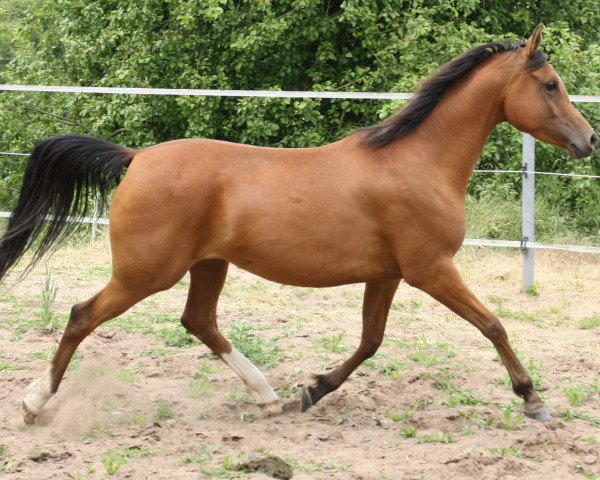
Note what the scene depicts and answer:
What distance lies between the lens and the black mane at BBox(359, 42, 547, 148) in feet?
15.5

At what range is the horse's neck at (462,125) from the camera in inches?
185

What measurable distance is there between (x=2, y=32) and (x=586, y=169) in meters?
10.2

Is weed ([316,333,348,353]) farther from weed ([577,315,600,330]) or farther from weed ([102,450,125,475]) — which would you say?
weed ([102,450,125,475])

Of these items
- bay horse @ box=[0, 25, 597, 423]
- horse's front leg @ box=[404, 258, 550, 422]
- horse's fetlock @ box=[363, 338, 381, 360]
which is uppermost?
Result: bay horse @ box=[0, 25, 597, 423]

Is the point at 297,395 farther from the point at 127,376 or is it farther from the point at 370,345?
the point at 127,376

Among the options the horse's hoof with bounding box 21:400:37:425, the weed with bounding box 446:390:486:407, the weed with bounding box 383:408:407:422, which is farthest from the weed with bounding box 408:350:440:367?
the horse's hoof with bounding box 21:400:37:425

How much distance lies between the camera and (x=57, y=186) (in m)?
4.95

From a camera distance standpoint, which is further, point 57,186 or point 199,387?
point 199,387

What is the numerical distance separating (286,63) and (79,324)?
8164 mm

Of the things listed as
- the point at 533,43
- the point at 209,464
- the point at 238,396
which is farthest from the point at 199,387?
the point at 533,43

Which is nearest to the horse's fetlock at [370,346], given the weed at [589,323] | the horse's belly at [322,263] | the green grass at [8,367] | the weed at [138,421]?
the horse's belly at [322,263]

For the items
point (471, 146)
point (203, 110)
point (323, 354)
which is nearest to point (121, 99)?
point (203, 110)

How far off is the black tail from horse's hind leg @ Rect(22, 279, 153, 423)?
502 mm

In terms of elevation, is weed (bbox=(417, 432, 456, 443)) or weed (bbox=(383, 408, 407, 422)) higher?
weed (bbox=(417, 432, 456, 443))
